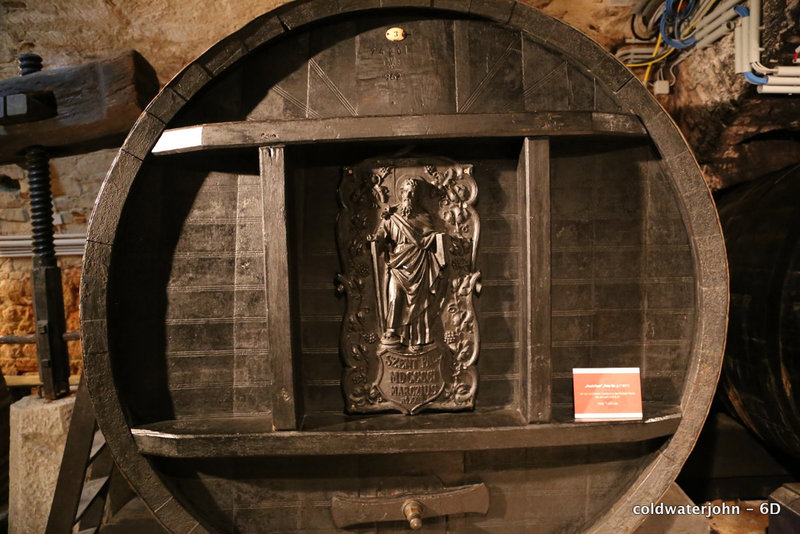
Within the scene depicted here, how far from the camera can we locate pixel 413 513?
166 centimetres

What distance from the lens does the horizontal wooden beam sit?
157cm

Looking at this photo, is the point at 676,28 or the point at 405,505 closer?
the point at 405,505

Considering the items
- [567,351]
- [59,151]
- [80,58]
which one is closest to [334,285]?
[567,351]

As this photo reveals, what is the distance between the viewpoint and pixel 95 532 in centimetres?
203

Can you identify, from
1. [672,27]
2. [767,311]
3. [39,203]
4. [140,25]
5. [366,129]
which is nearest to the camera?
[366,129]

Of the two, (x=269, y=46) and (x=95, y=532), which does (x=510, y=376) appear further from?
(x=95, y=532)

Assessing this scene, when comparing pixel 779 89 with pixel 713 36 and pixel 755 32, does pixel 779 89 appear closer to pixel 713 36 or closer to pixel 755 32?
pixel 755 32

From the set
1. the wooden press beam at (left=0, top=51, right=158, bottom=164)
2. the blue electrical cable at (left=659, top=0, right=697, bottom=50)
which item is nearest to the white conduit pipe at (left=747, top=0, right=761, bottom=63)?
the blue electrical cable at (left=659, top=0, right=697, bottom=50)

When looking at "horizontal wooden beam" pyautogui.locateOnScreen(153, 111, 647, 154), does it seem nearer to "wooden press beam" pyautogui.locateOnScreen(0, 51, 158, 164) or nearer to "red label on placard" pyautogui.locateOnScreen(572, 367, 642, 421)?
"wooden press beam" pyautogui.locateOnScreen(0, 51, 158, 164)

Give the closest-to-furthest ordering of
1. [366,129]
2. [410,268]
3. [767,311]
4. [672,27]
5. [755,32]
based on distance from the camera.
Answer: [366,129] → [410,268] → [767,311] → [755,32] → [672,27]

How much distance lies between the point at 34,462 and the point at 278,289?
163 centimetres

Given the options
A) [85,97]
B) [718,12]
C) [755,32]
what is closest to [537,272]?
[755,32]

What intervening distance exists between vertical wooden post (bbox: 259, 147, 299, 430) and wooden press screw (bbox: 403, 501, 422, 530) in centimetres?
57

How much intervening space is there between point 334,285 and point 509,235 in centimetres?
78
